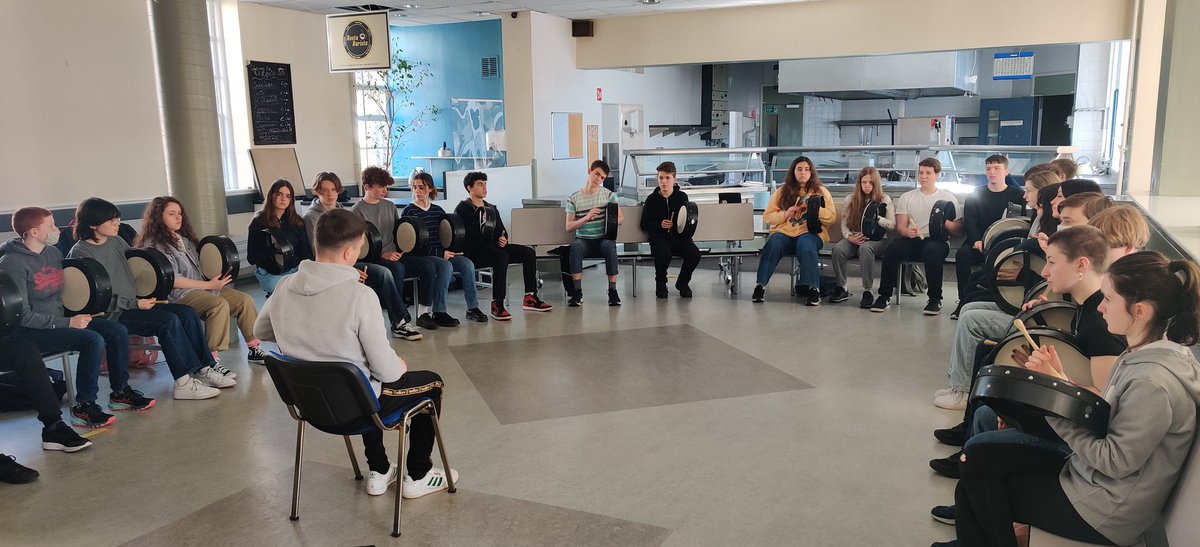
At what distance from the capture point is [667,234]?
706 cm

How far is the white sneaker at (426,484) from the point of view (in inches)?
127

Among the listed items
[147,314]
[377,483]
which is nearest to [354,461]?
[377,483]

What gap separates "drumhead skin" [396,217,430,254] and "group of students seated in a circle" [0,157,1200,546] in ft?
0.36

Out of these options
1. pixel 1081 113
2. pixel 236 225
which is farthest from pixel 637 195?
pixel 1081 113

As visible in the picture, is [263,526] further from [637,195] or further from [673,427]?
[637,195]

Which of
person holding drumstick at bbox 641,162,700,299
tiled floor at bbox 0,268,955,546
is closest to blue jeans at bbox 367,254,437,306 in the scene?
tiled floor at bbox 0,268,955,546

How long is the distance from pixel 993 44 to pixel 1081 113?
344 cm

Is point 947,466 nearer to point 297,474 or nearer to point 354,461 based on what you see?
point 354,461

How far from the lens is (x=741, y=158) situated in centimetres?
844

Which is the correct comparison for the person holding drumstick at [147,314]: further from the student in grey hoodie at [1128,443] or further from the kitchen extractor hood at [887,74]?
the kitchen extractor hood at [887,74]

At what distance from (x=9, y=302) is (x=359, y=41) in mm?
Answer: 4757

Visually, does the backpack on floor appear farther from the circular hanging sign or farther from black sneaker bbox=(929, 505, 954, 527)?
the circular hanging sign

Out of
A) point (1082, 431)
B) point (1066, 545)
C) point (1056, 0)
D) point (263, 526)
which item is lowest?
point (263, 526)

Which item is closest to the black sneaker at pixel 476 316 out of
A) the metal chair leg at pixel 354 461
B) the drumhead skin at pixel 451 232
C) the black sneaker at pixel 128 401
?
the drumhead skin at pixel 451 232
